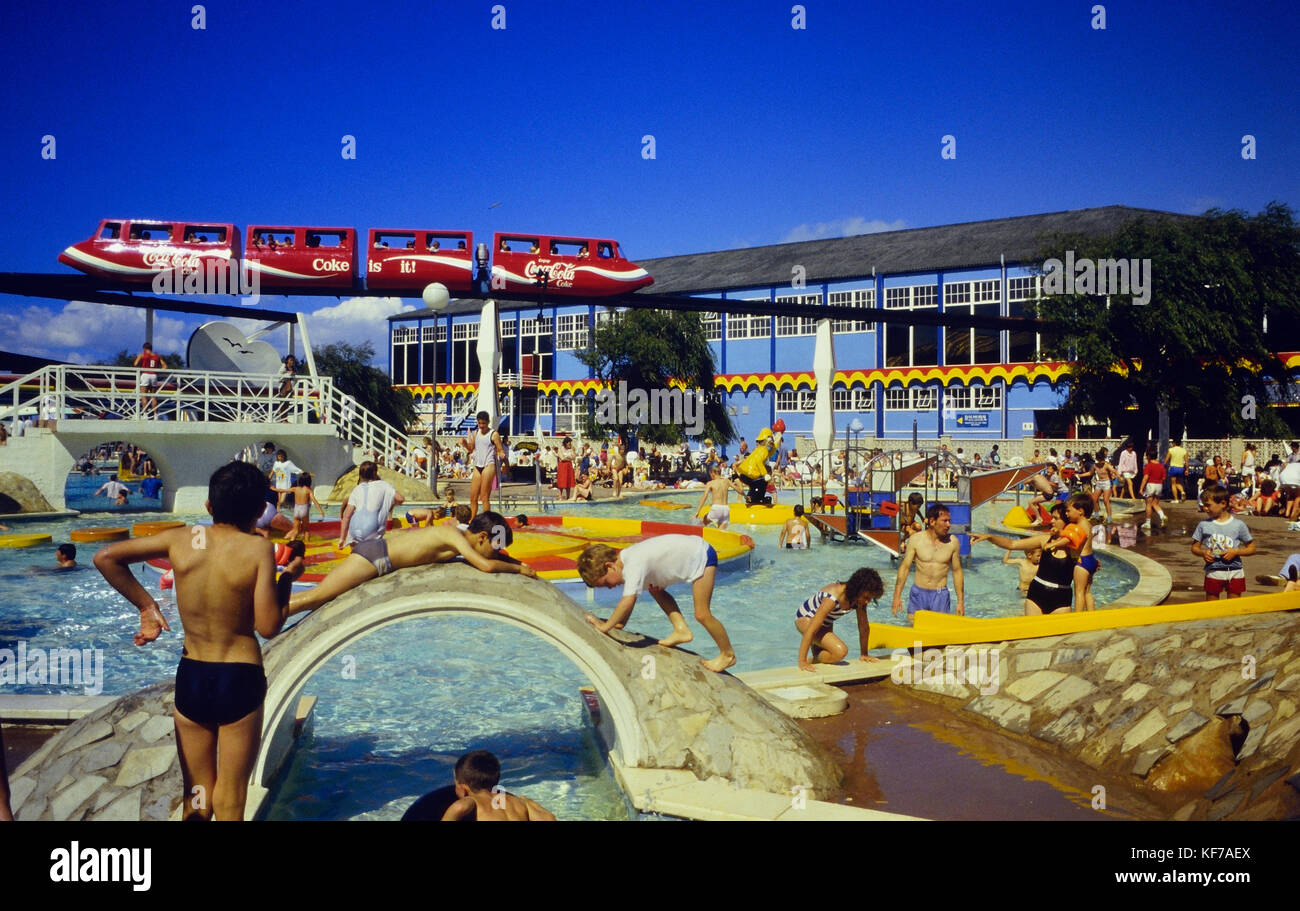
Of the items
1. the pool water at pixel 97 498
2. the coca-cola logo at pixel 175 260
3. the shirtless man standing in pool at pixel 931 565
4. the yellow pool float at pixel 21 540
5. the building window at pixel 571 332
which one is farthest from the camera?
the building window at pixel 571 332

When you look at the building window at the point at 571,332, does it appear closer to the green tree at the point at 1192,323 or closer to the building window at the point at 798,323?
the building window at the point at 798,323

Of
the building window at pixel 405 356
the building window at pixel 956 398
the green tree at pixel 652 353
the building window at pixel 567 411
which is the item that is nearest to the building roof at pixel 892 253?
the building window at pixel 956 398

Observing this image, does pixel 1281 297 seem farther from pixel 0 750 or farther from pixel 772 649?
pixel 0 750

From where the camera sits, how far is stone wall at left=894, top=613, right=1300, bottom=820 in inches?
247

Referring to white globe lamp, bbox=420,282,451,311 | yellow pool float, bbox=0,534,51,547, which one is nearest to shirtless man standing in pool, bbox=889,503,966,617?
white globe lamp, bbox=420,282,451,311

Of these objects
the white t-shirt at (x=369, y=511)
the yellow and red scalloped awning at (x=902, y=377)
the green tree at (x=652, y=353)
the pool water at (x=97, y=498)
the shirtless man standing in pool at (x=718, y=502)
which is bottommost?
the pool water at (x=97, y=498)

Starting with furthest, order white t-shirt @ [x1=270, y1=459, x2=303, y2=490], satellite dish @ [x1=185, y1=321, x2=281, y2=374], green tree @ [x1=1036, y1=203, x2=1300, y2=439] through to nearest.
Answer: green tree @ [x1=1036, y1=203, x2=1300, y2=439]
satellite dish @ [x1=185, y1=321, x2=281, y2=374]
white t-shirt @ [x1=270, y1=459, x2=303, y2=490]

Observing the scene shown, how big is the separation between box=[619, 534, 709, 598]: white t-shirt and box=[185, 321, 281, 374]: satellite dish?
2206 centimetres

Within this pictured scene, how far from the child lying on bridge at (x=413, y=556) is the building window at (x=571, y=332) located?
5146cm

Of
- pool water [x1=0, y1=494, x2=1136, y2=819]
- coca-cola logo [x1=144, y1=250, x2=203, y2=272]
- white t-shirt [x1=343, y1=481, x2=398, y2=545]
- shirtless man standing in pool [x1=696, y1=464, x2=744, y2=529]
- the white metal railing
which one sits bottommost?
pool water [x1=0, y1=494, x2=1136, y2=819]

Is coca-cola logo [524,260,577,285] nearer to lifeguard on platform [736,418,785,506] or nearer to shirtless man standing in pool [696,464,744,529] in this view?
lifeguard on platform [736,418,785,506]

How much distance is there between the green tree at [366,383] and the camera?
5606 cm

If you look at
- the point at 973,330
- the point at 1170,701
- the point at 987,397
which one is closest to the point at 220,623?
the point at 1170,701
